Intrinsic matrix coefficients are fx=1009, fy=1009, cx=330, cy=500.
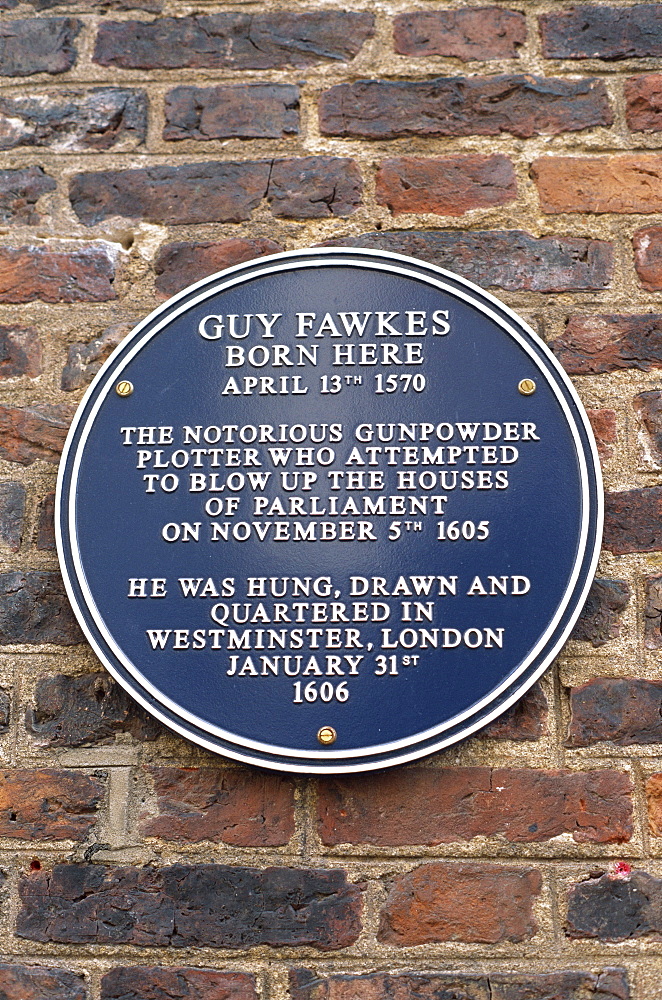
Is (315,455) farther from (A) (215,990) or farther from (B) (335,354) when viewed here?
(A) (215,990)

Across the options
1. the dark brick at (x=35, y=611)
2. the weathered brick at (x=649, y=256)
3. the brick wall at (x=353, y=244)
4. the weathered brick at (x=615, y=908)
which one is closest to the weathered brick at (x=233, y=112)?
the brick wall at (x=353, y=244)

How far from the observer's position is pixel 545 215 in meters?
2.31

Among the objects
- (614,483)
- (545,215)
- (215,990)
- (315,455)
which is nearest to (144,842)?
(215,990)

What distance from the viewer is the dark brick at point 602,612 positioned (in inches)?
82.0

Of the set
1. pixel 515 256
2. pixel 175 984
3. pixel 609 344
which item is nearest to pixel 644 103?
pixel 515 256

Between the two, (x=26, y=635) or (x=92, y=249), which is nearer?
(x=26, y=635)

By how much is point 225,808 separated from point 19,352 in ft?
3.68

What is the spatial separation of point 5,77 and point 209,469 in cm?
116

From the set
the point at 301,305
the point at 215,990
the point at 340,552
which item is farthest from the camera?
the point at 301,305

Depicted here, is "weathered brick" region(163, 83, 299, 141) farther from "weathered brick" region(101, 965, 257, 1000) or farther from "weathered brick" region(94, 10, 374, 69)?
"weathered brick" region(101, 965, 257, 1000)

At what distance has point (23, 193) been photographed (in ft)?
7.88

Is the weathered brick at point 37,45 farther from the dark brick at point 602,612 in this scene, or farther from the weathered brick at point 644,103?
the dark brick at point 602,612

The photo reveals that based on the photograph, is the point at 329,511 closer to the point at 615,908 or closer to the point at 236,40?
the point at 615,908

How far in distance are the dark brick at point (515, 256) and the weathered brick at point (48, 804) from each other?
4.35 feet
